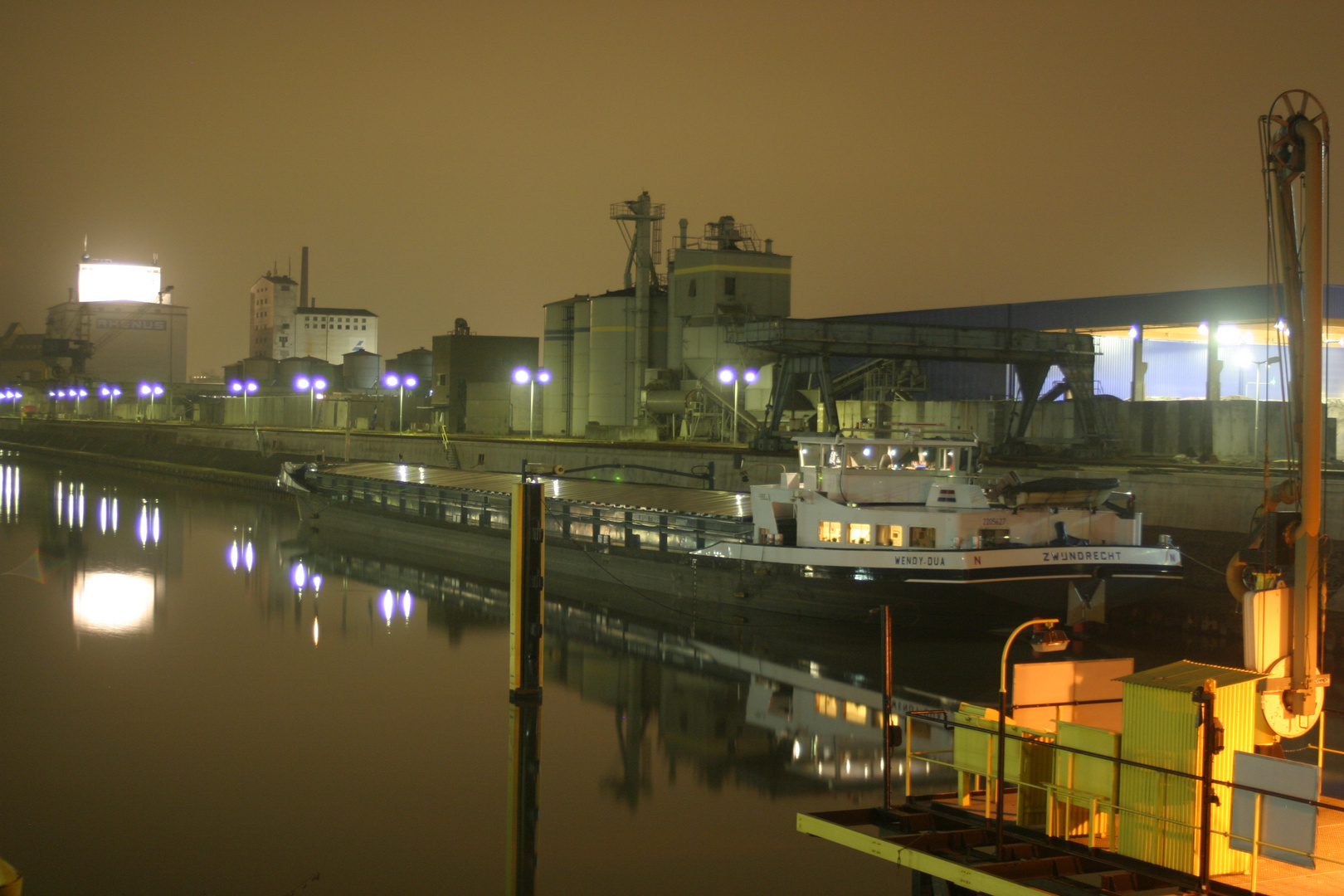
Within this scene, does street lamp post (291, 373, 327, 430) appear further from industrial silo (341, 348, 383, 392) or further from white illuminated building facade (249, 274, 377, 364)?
white illuminated building facade (249, 274, 377, 364)

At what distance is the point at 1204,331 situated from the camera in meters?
46.5

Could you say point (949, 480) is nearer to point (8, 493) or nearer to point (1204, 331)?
point (1204, 331)

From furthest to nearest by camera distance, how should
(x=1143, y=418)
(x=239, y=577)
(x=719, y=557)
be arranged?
(x=1143, y=418)
(x=239, y=577)
(x=719, y=557)

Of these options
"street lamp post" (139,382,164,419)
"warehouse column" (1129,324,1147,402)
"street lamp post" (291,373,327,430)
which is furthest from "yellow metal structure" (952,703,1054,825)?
"street lamp post" (139,382,164,419)

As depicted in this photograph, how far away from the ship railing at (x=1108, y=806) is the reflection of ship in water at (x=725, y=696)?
21.1 feet

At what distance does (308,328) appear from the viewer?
154 metres

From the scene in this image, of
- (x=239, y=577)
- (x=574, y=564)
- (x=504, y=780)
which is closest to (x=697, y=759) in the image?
(x=504, y=780)

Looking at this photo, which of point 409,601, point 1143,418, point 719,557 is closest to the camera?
point 719,557

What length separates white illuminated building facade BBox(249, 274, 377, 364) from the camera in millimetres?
153250

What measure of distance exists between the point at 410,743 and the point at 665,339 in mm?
45453

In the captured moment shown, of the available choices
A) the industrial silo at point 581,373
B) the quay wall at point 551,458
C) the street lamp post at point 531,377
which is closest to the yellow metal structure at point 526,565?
the quay wall at point 551,458

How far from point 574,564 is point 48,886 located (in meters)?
17.5

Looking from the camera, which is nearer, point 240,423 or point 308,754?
point 308,754

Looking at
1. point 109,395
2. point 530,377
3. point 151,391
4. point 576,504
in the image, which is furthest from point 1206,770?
point 109,395
